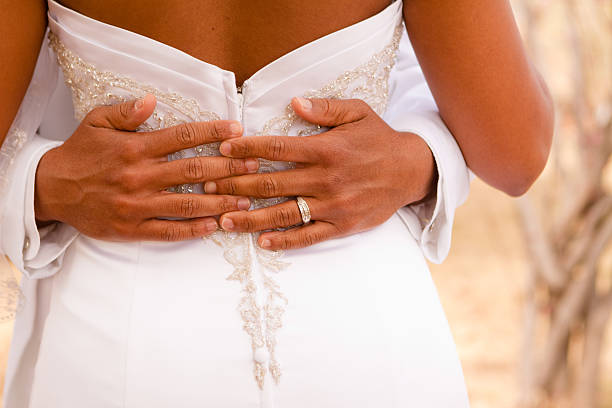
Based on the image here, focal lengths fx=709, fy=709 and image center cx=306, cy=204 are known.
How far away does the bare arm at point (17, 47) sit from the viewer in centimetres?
111

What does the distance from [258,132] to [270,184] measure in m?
0.09

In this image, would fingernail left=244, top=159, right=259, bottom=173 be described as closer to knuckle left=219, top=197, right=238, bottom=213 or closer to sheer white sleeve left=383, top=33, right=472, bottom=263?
knuckle left=219, top=197, right=238, bottom=213

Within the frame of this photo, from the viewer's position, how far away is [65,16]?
1.16 m

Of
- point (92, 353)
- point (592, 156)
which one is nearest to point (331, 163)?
point (92, 353)

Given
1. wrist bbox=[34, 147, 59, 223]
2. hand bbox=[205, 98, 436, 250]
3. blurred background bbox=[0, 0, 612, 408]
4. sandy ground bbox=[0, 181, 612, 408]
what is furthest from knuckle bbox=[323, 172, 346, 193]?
sandy ground bbox=[0, 181, 612, 408]

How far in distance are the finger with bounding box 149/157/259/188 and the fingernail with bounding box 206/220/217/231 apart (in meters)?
0.07

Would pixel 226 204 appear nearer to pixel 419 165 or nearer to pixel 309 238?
pixel 309 238

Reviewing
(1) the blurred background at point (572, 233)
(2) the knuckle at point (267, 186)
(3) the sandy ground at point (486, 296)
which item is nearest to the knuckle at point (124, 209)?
(2) the knuckle at point (267, 186)

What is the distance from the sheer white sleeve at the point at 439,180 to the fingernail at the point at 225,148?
1.21 feet

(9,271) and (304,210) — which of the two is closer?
(304,210)

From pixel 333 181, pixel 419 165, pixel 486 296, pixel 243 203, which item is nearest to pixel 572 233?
pixel 419 165

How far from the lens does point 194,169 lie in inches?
44.9

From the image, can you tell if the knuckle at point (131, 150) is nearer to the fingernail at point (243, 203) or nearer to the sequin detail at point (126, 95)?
the sequin detail at point (126, 95)

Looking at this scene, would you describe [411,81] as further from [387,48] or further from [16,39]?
[16,39]
